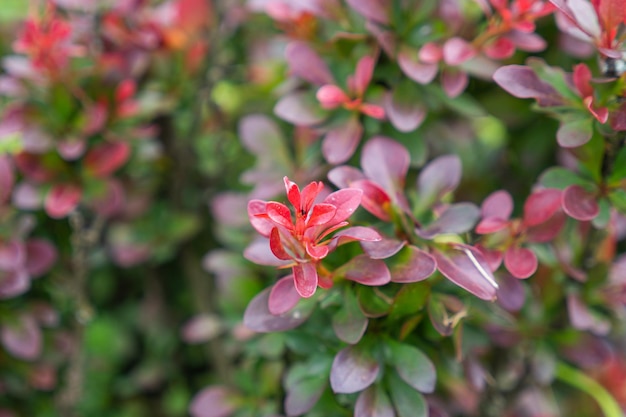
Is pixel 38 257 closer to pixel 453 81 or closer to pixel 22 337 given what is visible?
pixel 22 337

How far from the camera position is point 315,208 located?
619 mm

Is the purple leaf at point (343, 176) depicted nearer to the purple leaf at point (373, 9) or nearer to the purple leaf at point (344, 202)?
the purple leaf at point (344, 202)

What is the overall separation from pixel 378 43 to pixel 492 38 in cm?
15

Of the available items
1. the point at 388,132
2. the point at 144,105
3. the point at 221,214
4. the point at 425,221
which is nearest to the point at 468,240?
the point at 425,221

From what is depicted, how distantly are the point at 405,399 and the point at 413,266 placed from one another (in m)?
0.15

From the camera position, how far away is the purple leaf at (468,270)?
67cm

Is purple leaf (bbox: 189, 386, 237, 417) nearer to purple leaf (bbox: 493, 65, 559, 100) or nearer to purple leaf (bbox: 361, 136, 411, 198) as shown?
purple leaf (bbox: 361, 136, 411, 198)

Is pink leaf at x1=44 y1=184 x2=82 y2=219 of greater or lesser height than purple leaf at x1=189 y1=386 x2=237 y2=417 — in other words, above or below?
above

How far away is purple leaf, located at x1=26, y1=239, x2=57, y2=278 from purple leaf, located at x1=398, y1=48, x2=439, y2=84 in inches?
24.1

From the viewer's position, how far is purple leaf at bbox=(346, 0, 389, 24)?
33.2 inches

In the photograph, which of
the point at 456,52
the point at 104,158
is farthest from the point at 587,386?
the point at 104,158

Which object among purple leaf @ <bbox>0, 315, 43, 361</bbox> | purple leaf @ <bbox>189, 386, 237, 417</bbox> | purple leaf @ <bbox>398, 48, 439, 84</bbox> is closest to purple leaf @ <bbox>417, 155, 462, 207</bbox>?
purple leaf @ <bbox>398, 48, 439, 84</bbox>

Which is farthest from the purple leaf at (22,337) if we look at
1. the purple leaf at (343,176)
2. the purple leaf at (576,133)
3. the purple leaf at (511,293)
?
the purple leaf at (576,133)

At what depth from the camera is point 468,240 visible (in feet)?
2.56
